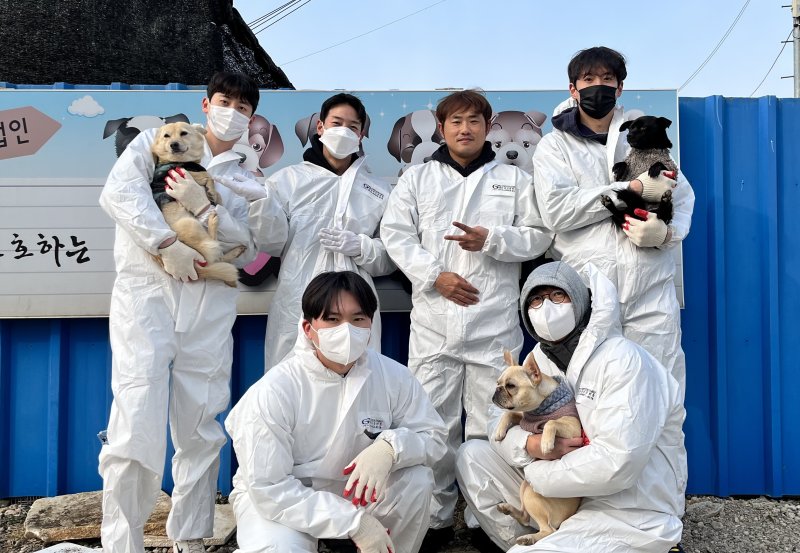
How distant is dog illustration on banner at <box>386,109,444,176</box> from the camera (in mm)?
4207

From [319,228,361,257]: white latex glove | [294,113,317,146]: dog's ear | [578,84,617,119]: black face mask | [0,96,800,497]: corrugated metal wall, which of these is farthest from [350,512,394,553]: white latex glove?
[294,113,317,146]: dog's ear

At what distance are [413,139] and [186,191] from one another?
1.54 m

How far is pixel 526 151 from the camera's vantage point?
4.20 metres

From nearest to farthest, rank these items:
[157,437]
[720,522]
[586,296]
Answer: [586,296] < [157,437] < [720,522]

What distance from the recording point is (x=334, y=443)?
262cm

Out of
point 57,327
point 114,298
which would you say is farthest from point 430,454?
point 57,327

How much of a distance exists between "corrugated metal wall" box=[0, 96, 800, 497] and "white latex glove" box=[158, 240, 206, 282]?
112 centimetres

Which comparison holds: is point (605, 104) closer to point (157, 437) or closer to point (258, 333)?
point (258, 333)

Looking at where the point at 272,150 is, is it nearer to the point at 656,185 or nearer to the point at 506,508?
the point at 656,185

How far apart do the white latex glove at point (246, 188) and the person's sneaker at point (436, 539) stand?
1.85 m

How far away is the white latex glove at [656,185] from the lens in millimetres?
3264

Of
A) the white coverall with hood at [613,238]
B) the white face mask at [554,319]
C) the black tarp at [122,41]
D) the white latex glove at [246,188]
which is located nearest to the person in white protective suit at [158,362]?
the white latex glove at [246,188]

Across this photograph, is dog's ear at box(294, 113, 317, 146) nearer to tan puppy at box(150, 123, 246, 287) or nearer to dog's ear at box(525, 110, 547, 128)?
tan puppy at box(150, 123, 246, 287)

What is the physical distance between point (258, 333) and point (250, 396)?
1.66 meters
